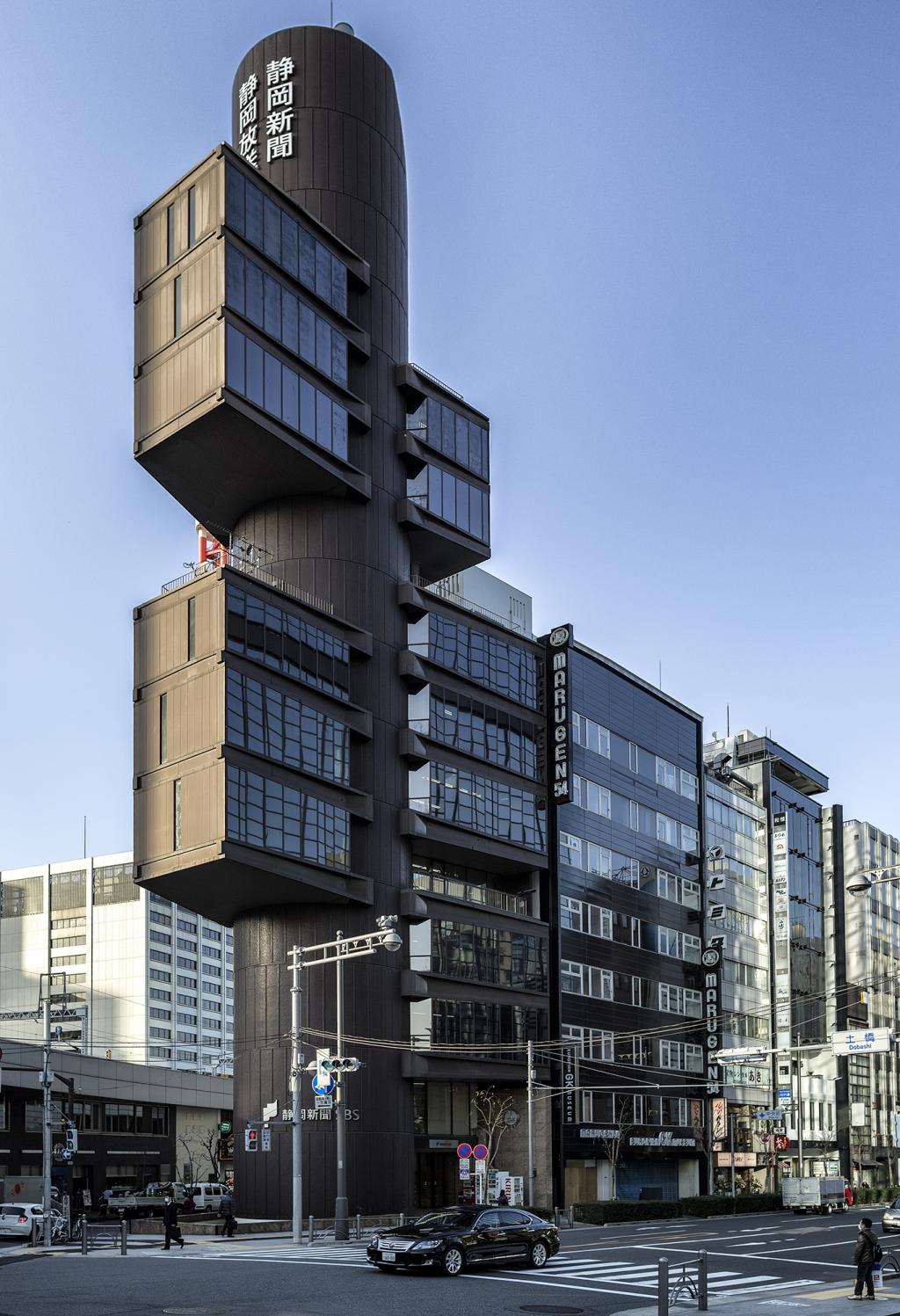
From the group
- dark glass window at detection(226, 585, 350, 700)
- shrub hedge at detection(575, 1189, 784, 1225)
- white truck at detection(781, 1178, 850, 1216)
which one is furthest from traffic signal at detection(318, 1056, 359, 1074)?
white truck at detection(781, 1178, 850, 1216)

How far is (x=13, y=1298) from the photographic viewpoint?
2942 cm

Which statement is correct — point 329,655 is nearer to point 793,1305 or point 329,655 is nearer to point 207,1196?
point 207,1196

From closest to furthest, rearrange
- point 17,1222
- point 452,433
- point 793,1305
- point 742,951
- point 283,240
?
point 793,1305 → point 17,1222 → point 283,240 → point 452,433 → point 742,951

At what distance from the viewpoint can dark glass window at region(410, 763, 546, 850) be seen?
74812 millimetres

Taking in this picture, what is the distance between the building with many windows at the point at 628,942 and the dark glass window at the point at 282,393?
22.3 metres

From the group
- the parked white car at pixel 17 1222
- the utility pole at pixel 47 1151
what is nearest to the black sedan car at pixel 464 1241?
the utility pole at pixel 47 1151

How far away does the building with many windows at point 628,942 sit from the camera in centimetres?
8312

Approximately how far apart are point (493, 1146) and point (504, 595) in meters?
32.8

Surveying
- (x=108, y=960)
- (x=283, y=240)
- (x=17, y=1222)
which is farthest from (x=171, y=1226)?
(x=108, y=960)

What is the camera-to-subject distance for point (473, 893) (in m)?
79.2

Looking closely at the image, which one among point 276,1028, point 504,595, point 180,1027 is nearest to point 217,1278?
point 276,1028

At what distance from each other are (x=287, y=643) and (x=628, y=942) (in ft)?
114

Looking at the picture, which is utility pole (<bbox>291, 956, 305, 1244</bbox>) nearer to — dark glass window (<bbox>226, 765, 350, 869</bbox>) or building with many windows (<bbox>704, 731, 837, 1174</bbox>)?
dark glass window (<bbox>226, 765, 350, 869</bbox>)

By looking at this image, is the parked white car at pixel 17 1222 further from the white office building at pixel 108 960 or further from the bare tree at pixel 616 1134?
the white office building at pixel 108 960
